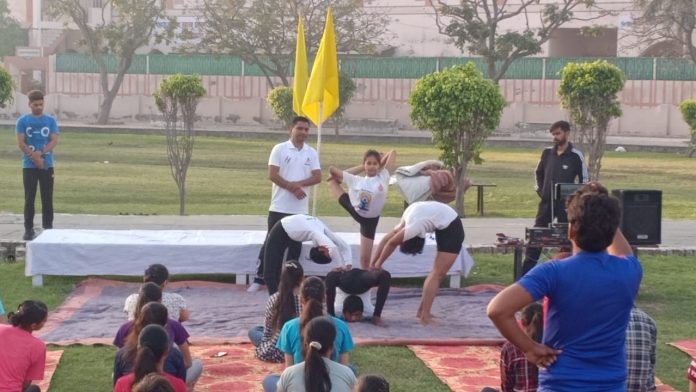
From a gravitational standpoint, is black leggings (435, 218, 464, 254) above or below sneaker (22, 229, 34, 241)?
above

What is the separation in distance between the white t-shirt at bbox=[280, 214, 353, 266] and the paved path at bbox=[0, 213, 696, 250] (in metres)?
3.88

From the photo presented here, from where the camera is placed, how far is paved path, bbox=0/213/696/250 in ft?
48.6

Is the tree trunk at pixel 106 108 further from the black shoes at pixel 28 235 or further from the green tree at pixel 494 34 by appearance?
the black shoes at pixel 28 235

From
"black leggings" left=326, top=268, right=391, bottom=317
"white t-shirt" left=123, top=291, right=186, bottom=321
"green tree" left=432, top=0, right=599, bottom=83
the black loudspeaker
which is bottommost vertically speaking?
"black leggings" left=326, top=268, right=391, bottom=317

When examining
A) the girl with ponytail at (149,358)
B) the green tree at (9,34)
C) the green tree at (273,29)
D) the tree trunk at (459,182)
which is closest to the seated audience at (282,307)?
the girl with ponytail at (149,358)

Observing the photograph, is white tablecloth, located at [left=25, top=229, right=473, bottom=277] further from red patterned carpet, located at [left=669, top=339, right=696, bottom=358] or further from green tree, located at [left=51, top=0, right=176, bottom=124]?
green tree, located at [left=51, top=0, right=176, bottom=124]

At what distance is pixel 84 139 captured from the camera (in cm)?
3769

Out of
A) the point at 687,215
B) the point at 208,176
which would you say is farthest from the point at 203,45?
the point at 687,215

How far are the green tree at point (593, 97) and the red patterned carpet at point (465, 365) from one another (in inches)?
405

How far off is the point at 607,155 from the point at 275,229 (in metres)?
25.9

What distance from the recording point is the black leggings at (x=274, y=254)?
10398 mm

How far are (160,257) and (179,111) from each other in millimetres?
7108

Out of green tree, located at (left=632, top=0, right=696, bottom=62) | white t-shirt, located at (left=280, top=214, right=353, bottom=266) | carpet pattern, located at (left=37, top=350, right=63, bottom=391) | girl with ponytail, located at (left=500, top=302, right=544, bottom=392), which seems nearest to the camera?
girl with ponytail, located at (left=500, top=302, right=544, bottom=392)

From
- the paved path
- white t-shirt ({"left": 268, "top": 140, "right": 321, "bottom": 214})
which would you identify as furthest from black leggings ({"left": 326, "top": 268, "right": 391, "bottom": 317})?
the paved path
